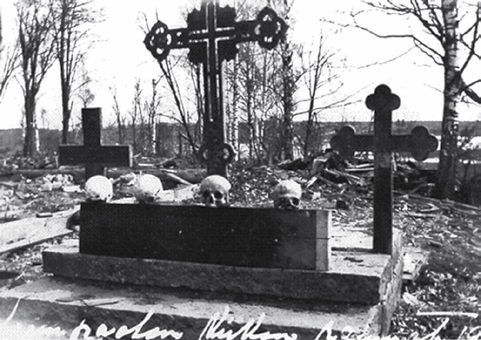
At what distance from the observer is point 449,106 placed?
33.7 feet

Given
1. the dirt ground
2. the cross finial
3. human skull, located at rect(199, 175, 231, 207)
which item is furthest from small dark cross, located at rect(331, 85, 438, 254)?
human skull, located at rect(199, 175, 231, 207)

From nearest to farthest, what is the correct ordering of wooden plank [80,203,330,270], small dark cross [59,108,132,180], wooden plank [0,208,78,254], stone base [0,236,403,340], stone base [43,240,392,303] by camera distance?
stone base [0,236,403,340] < stone base [43,240,392,303] < wooden plank [80,203,330,270] < small dark cross [59,108,132,180] < wooden plank [0,208,78,254]

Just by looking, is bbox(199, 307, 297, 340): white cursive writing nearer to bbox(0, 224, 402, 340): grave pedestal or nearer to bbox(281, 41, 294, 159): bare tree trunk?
bbox(0, 224, 402, 340): grave pedestal

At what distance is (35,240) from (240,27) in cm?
408

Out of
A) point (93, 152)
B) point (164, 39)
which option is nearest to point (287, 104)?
point (164, 39)

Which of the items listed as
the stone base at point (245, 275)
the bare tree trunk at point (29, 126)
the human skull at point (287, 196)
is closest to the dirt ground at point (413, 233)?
the stone base at point (245, 275)

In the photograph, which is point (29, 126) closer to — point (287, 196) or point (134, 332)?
point (134, 332)

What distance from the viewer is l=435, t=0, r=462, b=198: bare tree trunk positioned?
399 inches

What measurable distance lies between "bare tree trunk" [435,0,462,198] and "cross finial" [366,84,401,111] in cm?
652

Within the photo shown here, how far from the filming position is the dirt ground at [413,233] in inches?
163

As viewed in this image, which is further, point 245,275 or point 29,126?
point 29,126

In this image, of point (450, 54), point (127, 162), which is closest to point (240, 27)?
point (127, 162)

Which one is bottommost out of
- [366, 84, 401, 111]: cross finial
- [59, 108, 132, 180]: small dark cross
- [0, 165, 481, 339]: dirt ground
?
[0, 165, 481, 339]: dirt ground

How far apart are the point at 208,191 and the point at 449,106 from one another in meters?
7.63
